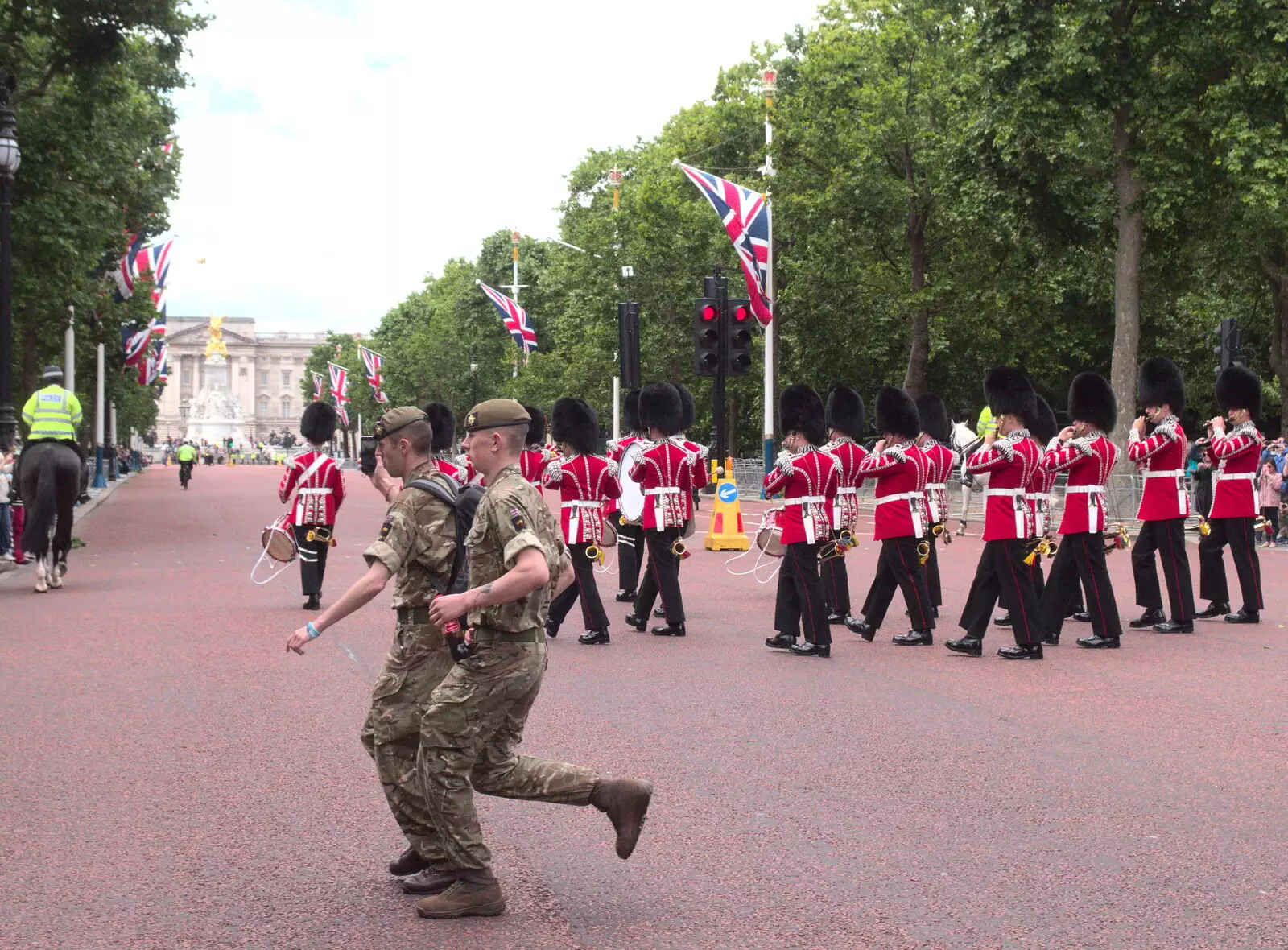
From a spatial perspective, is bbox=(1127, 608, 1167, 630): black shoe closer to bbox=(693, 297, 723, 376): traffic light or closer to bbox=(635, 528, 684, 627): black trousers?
bbox=(635, 528, 684, 627): black trousers

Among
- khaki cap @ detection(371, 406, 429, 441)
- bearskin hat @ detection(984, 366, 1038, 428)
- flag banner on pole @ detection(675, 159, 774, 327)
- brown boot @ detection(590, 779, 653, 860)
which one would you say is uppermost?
flag banner on pole @ detection(675, 159, 774, 327)

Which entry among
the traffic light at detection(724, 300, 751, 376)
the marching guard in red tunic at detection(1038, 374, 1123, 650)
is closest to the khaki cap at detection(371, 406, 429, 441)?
the marching guard in red tunic at detection(1038, 374, 1123, 650)

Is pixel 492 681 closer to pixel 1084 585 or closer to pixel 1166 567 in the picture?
pixel 1084 585

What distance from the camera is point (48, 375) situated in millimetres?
16391

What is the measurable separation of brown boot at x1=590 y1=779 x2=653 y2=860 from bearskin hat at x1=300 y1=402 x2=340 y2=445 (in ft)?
31.8

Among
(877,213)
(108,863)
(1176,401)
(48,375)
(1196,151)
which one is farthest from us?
(877,213)

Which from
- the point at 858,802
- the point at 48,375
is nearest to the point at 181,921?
the point at 858,802

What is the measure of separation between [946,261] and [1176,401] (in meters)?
28.5

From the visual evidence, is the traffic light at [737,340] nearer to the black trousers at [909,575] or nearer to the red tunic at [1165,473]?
the red tunic at [1165,473]

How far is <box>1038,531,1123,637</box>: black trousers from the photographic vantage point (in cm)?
1147

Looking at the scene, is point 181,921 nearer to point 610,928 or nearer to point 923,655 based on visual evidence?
point 610,928

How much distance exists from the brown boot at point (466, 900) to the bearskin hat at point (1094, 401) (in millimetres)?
8171

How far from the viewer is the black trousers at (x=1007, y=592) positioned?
10.8 metres

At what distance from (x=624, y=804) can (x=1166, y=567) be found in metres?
8.68
